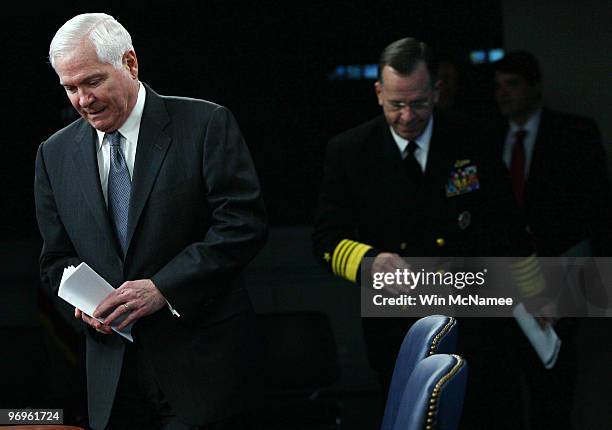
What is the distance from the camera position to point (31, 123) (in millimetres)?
4473

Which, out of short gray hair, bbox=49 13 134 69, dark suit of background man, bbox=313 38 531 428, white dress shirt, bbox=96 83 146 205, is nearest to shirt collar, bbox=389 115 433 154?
dark suit of background man, bbox=313 38 531 428

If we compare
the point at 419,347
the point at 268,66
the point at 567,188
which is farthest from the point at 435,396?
the point at 268,66

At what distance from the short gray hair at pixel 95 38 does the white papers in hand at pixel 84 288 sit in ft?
1.48

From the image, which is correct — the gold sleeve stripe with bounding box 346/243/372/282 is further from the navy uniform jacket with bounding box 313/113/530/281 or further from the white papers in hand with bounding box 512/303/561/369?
the white papers in hand with bounding box 512/303/561/369

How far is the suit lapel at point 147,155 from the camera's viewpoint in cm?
233

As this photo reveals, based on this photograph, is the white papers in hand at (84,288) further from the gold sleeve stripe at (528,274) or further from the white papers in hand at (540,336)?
the white papers in hand at (540,336)

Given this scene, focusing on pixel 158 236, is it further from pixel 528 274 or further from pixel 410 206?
pixel 528 274

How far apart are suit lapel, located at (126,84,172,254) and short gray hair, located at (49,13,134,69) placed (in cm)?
15

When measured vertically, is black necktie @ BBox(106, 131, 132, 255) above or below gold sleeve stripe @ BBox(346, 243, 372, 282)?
above

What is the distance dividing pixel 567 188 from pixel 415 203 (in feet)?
3.11

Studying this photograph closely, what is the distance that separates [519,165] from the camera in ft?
12.6

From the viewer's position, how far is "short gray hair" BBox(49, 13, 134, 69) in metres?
2.27

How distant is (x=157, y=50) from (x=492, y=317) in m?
1.90

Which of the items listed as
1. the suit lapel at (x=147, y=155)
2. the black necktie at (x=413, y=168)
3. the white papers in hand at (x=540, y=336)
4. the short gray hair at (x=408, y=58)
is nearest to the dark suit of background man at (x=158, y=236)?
the suit lapel at (x=147, y=155)
